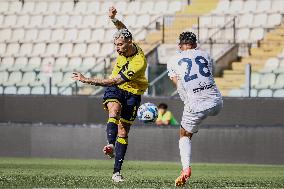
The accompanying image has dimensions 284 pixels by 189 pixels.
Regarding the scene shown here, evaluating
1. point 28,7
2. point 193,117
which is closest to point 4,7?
point 28,7

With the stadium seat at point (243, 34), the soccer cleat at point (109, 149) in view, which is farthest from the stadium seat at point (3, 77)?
the soccer cleat at point (109, 149)

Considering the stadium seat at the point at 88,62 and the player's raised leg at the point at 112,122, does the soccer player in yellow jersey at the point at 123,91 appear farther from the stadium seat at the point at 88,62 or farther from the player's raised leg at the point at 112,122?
the stadium seat at the point at 88,62

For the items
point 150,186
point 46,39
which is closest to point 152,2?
point 46,39

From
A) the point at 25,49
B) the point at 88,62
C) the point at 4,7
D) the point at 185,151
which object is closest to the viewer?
the point at 185,151

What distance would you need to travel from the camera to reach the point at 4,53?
33188 millimetres

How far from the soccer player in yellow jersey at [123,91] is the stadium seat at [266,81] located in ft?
35.1

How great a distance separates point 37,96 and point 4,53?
22.1 feet

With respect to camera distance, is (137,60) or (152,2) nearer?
(137,60)

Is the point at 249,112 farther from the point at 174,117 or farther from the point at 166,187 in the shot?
the point at 166,187

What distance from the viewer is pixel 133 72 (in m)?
13.7

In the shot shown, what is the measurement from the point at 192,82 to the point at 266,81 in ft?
39.0

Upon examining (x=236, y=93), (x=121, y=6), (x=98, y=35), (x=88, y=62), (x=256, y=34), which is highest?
(x=121, y=6)

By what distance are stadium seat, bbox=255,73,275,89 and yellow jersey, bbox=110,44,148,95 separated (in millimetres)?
10713

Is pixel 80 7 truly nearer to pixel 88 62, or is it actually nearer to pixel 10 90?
pixel 88 62
